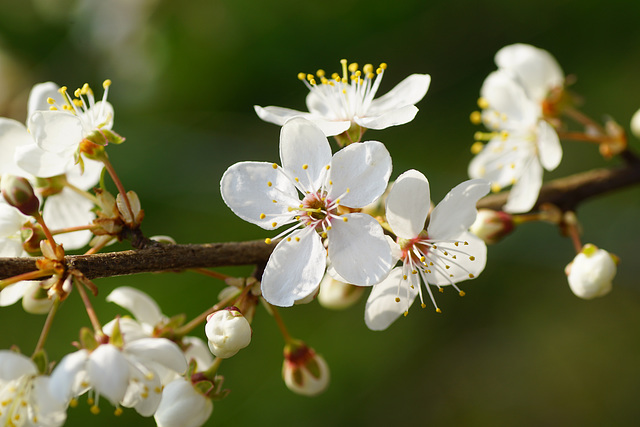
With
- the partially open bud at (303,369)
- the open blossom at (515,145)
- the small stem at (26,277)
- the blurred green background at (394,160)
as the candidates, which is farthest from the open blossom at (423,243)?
the blurred green background at (394,160)

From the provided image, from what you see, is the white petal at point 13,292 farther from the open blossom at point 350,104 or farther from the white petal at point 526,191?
the white petal at point 526,191

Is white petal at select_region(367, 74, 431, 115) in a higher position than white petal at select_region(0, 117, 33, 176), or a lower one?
higher

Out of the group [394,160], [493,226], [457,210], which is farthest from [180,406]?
[394,160]

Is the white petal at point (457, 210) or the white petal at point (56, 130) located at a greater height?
the white petal at point (56, 130)

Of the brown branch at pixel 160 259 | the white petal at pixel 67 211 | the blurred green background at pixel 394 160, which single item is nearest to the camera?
the brown branch at pixel 160 259

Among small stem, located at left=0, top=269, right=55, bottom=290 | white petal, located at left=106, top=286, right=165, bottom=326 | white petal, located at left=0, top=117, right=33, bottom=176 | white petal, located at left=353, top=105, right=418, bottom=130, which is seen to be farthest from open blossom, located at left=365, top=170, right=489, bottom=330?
white petal, located at left=0, top=117, right=33, bottom=176

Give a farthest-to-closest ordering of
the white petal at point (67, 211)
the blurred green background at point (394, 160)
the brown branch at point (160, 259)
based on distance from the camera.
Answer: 1. the blurred green background at point (394, 160)
2. the white petal at point (67, 211)
3. the brown branch at point (160, 259)

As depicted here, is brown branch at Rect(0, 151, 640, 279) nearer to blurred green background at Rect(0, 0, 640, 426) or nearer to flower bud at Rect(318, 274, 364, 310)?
flower bud at Rect(318, 274, 364, 310)

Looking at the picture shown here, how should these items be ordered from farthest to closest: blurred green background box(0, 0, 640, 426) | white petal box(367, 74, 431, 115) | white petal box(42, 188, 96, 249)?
blurred green background box(0, 0, 640, 426) < white petal box(42, 188, 96, 249) < white petal box(367, 74, 431, 115)
